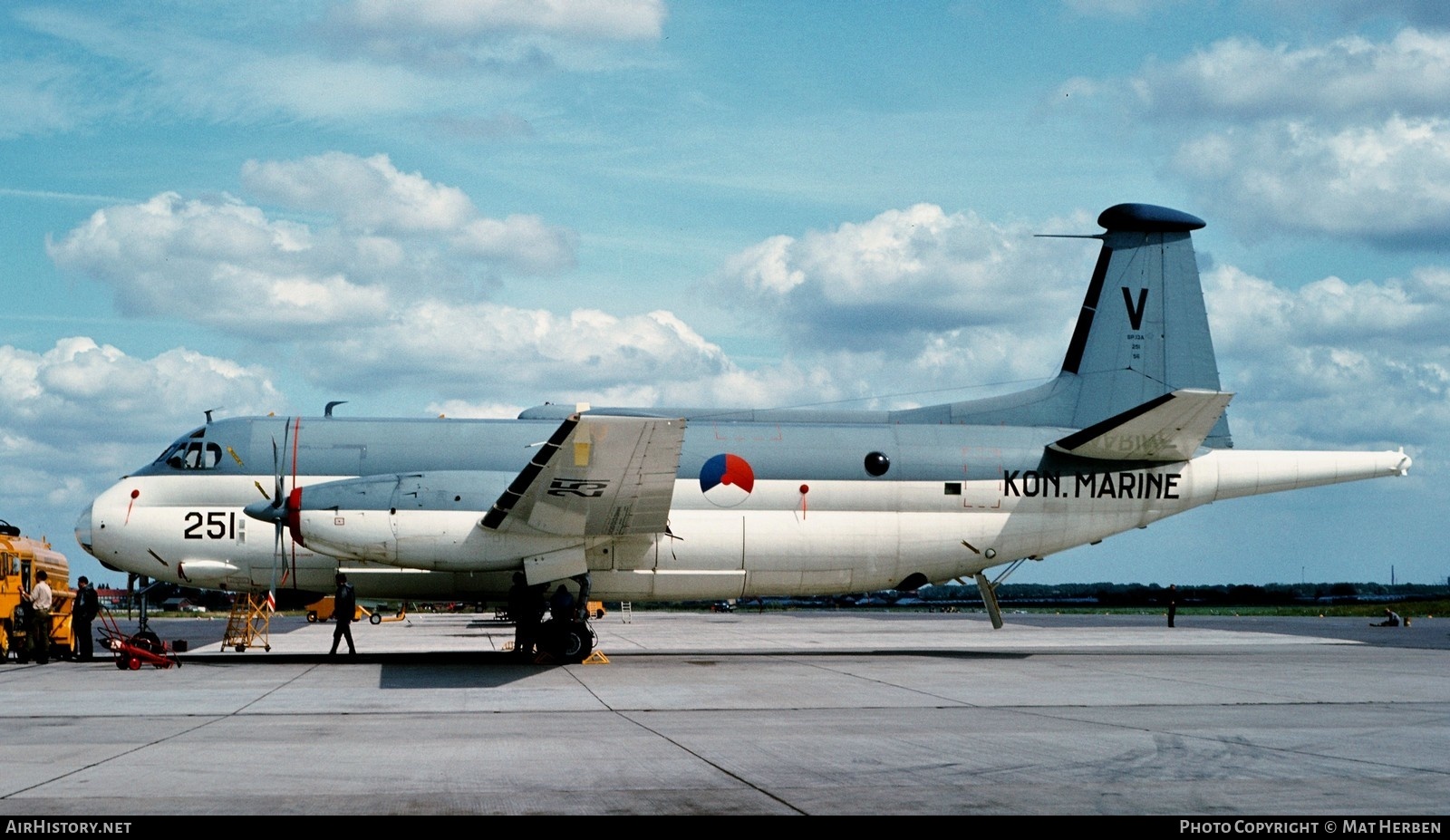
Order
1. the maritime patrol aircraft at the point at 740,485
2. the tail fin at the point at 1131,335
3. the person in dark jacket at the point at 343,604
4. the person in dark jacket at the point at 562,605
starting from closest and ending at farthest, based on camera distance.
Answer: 1. the maritime patrol aircraft at the point at 740,485
2. the person in dark jacket at the point at 562,605
3. the person in dark jacket at the point at 343,604
4. the tail fin at the point at 1131,335

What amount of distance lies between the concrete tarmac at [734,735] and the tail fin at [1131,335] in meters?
5.05

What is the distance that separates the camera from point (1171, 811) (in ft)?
27.7

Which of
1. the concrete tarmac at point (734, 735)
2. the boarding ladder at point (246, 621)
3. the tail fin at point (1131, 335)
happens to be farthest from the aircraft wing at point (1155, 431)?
the boarding ladder at point (246, 621)

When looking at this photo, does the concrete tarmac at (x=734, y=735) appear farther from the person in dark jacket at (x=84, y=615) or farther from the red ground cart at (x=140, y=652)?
the person in dark jacket at (x=84, y=615)

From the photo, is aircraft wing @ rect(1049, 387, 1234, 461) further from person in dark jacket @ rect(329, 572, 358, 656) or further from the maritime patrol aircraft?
person in dark jacket @ rect(329, 572, 358, 656)

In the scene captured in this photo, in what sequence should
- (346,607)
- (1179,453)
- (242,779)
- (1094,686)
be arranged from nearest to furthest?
1. (242,779)
2. (1094,686)
3. (346,607)
4. (1179,453)

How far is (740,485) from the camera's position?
23672 millimetres

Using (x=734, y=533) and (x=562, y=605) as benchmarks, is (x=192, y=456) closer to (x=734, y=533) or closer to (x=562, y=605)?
(x=562, y=605)

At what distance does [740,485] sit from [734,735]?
1121 cm

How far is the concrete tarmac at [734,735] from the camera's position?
29.4 ft

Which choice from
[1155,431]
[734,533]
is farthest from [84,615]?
[1155,431]
